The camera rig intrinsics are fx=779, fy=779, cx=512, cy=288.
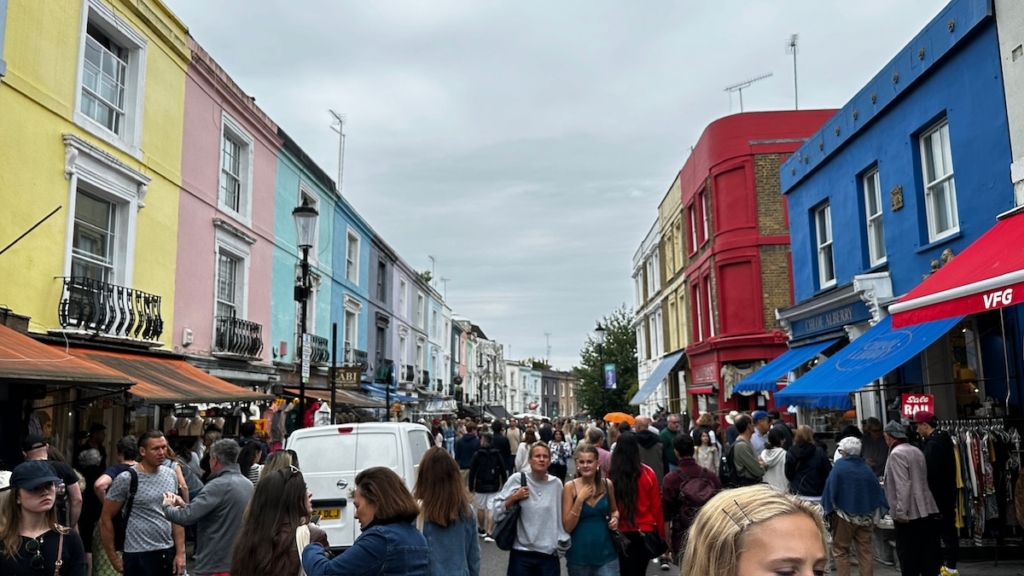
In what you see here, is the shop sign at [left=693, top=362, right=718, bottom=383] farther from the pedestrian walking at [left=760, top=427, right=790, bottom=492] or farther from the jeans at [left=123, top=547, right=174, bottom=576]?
the jeans at [left=123, top=547, right=174, bottom=576]

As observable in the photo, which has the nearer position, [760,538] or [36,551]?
[760,538]

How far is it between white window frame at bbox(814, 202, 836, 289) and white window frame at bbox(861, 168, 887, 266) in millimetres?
1768

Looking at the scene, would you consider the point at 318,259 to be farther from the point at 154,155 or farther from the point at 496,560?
the point at 496,560

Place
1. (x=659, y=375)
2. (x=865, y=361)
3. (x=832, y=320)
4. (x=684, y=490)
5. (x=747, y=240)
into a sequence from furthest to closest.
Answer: (x=659, y=375), (x=747, y=240), (x=832, y=320), (x=865, y=361), (x=684, y=490)

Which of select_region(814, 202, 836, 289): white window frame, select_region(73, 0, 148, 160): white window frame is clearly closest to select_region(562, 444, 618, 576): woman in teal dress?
select_region(73, 0, 148, 160): white window frame

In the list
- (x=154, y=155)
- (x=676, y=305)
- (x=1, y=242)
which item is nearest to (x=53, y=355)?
(x=1, y=242)

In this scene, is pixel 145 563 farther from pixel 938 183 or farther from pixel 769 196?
pixel 769 196

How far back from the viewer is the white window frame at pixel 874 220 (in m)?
A: 13.0

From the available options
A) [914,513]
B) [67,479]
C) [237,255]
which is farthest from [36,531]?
[237,255]

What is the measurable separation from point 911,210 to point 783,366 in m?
5.08

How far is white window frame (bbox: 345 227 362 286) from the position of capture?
27.2 metres

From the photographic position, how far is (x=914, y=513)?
8.17m

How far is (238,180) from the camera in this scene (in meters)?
17.8

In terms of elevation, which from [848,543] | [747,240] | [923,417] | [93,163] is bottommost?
[848,543]
